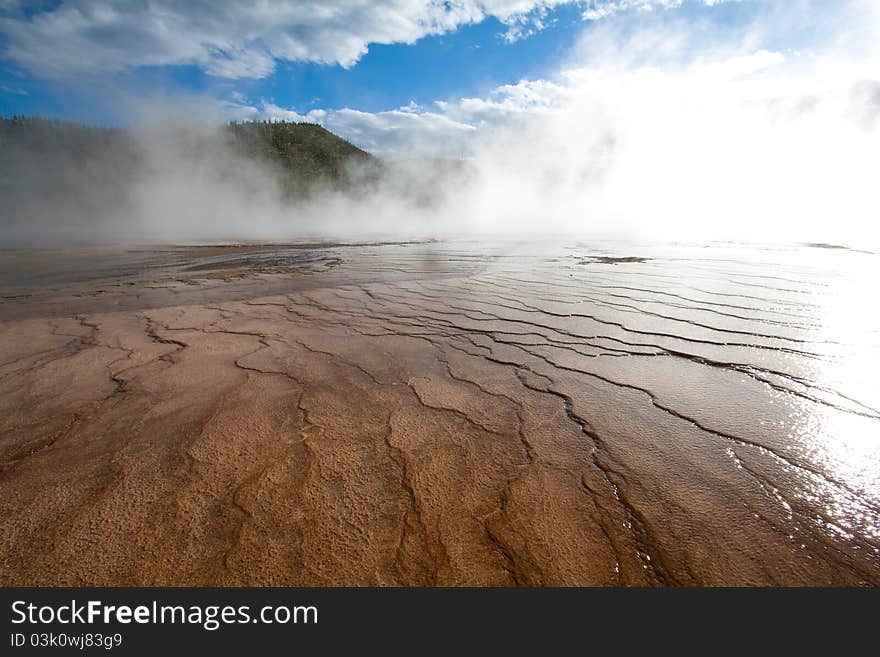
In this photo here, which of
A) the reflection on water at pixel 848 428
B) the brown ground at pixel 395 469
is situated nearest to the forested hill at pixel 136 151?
the brown ground at pixel 395 469

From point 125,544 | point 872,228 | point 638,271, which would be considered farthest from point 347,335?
point 872,228

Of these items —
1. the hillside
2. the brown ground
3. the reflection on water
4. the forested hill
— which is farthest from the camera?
the hillside

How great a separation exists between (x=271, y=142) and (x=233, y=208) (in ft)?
72.6

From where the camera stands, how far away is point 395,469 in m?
1.35

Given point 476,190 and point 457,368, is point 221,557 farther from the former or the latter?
point 476,190

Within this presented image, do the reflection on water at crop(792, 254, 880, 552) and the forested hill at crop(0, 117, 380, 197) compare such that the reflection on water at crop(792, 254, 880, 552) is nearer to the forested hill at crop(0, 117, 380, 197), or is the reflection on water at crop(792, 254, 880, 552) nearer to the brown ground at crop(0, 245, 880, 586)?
the brown ground at crop(0, 245, 880, 586)

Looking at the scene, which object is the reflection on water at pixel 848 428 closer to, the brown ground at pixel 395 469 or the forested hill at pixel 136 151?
the brown ground at pixel 395 469

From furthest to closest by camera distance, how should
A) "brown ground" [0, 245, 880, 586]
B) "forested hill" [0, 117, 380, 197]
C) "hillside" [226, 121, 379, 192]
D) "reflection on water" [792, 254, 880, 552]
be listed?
1. "hillside" [226, 121, 379, 192]
2. "forested hill" [0, 117, 380, 197]
3. "reflection on water" [792, 254, 880, 552]
4. "brown ground" [0, 245, 880, 586]

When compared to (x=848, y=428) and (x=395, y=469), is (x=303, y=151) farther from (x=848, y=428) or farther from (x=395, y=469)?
(x=848, y=428)

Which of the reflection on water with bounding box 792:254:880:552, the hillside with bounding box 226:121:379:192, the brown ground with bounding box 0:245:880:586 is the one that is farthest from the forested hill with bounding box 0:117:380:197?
the reflection on water with bounding box 792:254:880:552

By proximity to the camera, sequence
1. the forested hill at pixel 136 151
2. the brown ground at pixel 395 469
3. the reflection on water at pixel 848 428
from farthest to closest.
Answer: the forested hill at pixel 136 151
the reflection on water at pixel 848 428
the brown ground at pixel 395 469

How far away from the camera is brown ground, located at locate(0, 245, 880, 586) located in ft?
3.19

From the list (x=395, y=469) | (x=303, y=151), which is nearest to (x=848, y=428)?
(x=395, y=469)

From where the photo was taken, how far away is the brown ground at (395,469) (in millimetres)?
974
